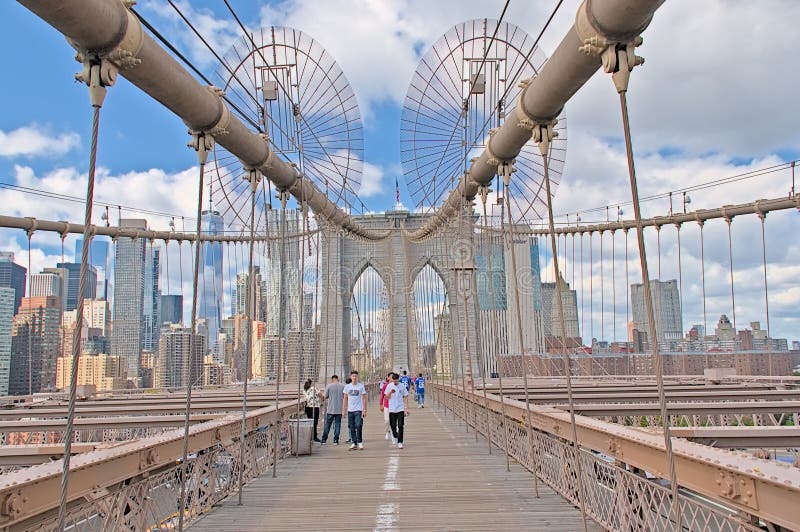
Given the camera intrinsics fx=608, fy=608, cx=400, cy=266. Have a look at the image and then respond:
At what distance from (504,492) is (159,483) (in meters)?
4.22

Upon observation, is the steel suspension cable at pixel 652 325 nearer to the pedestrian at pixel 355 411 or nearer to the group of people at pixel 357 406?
the group of people at pixel 357 406

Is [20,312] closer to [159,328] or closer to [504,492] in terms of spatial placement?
[159,328]

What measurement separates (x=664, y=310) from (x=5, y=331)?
28.7 meters

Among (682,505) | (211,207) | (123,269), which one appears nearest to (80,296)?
(682,505)

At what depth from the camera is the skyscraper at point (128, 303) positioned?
32.3 m

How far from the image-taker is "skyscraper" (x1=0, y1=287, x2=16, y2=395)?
2062 cm

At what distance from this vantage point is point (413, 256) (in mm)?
46875

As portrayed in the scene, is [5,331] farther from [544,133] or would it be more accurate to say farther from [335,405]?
[544,133]

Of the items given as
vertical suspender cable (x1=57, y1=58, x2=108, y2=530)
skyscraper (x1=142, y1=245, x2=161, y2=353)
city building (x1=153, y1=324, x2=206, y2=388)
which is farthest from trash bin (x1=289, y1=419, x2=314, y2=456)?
skyscraper (x1=142, y1=245, x2=161, y2=353)

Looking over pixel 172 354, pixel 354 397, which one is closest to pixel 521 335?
pixel 354 397

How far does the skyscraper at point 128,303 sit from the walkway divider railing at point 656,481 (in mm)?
28606

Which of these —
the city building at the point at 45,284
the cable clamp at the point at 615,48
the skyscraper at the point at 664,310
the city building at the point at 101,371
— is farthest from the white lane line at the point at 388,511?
the skyscraper at the point at 664,310

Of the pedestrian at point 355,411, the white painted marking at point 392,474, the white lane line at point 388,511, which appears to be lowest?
the white painted marking at point 392,474

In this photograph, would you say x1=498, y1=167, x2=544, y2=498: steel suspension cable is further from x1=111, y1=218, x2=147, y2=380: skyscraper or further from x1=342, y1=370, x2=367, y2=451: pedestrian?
x1=111, y1=218, x2=147, y2=380: skyscraper
